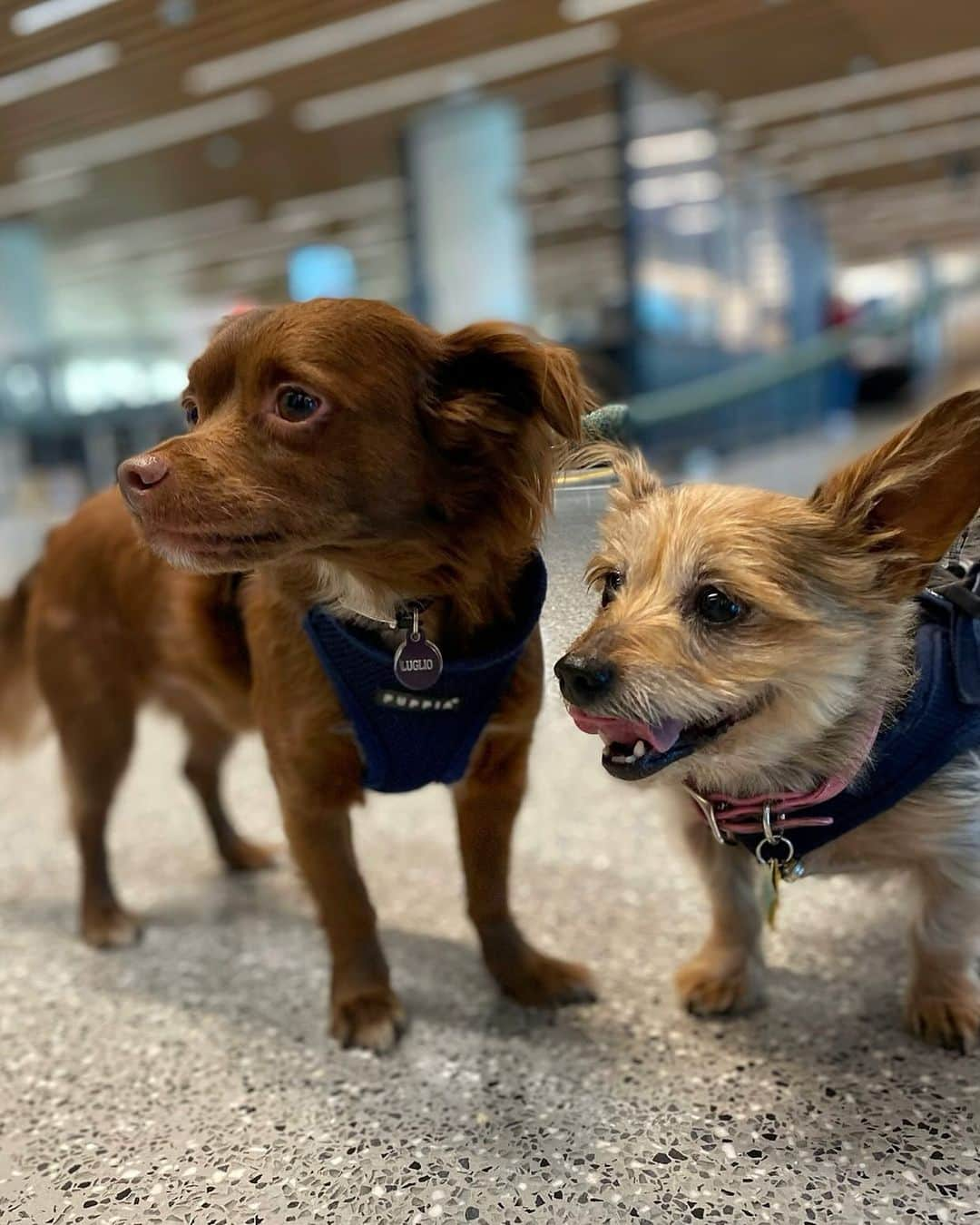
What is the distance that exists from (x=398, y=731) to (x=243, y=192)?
6630 millimetres

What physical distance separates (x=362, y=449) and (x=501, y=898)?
0.58m

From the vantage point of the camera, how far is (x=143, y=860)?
177 cm

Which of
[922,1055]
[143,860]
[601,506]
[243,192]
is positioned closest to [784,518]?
[601,506]

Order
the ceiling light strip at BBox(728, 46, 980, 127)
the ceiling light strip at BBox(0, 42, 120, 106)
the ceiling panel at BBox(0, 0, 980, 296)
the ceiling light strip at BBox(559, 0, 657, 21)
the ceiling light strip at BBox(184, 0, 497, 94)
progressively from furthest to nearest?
the ceiling light strip at BBox(559, 0, 657, 21) < the ceiling light strip at BBox(184, 0, 497, 94) < the ceiling light strip at BBox(728, 46, 980, 127) < the ceiling panel at BBox(0, 0, 980, 296) < the ceiling light strip at BBox(0, 42, 120, 106)

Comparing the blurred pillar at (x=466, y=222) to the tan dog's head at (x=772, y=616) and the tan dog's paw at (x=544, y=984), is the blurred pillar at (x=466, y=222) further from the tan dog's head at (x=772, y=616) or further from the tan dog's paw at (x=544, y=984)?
the tan dog's head at (x=772, y=616)

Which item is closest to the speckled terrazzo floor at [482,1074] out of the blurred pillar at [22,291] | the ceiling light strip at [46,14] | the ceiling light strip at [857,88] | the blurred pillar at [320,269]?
the ceiling light strip at [46,14]

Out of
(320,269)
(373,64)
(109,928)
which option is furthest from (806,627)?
(320,269)

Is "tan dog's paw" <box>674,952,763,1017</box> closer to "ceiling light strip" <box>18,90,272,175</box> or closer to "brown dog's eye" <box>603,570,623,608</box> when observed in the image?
"brown dog's eye" <box>603,570,623,608</box>

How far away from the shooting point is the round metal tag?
1020mm

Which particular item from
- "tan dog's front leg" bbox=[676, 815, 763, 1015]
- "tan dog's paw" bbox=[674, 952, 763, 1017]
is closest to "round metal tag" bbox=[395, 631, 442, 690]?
"tan dog's front leg" bbox=[676, 815, 763, 1015]

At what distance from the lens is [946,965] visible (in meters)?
1.06

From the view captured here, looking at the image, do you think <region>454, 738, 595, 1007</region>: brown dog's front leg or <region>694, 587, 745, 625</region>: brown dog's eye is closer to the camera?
<region>694, 587, 745, 625</region>: brown dog's eye

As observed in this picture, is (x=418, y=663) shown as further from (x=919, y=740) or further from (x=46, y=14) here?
(x=46, y=14)

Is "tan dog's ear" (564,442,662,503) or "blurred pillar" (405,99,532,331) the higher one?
"blurred pillar" (405,99,532,331)
